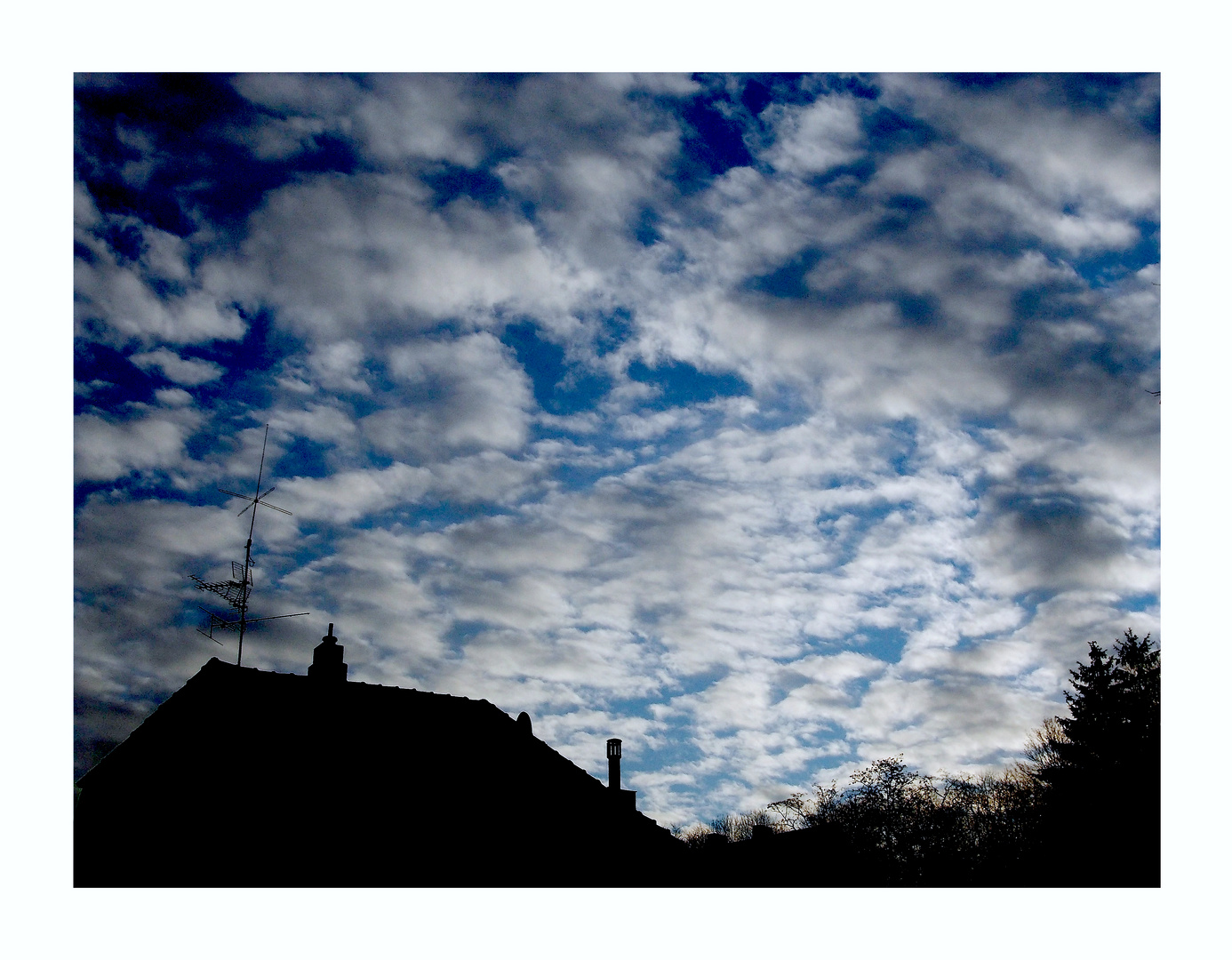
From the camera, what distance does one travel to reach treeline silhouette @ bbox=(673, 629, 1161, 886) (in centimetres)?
3192

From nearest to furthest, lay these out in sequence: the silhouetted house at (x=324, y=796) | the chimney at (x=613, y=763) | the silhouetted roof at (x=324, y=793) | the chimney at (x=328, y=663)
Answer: the silhouetted house at (x=324, y=796)
the silhouetted roof at (x=324, y=793)
the chimney at (x=328, y=663)
the chimney at (x=613, y=763)

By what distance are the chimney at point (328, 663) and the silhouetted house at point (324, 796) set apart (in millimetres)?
36

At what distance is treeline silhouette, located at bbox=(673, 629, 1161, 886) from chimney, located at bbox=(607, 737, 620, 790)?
3930 millimetres

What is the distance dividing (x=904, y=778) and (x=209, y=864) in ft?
144

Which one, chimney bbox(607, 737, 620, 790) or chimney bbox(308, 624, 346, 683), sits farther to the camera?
chimney bbox(607, 737, 620, 790)

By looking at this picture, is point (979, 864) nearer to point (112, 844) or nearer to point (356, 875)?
point (356, 875)

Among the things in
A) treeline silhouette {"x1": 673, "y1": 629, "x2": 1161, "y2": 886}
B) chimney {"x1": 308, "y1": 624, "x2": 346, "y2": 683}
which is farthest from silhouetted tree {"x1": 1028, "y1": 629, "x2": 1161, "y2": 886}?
chimney {"x1": 308, "y1": 624, "x2": 346, "y2": 683}

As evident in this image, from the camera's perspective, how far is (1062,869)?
34062 millimetres

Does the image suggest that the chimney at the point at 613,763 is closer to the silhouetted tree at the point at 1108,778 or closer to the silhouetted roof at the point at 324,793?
the silhouetted roof at the point at 324,793

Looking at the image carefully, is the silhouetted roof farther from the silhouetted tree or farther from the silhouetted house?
the silhouetted tree

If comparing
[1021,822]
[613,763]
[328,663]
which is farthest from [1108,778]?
[328,663]

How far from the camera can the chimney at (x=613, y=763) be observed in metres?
31.2

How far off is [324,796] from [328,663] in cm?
391

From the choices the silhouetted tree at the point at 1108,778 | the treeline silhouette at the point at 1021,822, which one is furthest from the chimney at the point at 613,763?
the silhouetted tree at the point at 1108,778
